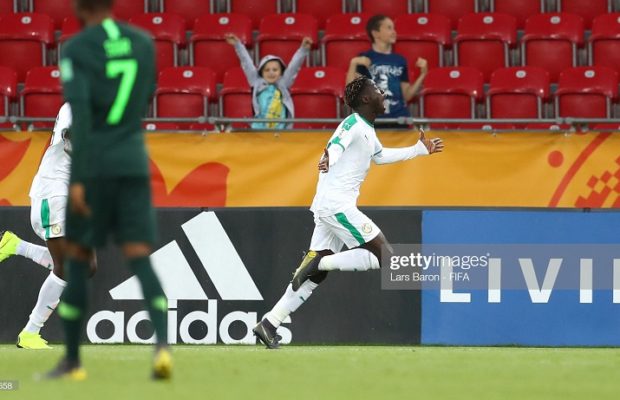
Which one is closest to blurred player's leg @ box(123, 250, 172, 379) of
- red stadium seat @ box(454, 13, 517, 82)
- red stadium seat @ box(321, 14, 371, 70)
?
red stadium seat @ box(321, 14, 371, 70)

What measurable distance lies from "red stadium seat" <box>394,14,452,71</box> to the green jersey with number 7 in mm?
9455

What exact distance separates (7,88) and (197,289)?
476 cm

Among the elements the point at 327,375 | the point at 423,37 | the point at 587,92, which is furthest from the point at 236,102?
the point at 327,375

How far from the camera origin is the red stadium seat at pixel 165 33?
16047 millimetres

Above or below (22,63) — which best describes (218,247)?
below

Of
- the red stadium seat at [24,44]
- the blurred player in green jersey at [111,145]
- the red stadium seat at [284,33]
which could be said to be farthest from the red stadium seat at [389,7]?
the blurred player in green jersey at [111,145]

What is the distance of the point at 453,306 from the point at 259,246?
182 centimetres

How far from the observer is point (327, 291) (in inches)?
458

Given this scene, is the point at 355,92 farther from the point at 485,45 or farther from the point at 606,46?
the point at 606,46

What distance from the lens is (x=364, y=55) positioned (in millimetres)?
13570

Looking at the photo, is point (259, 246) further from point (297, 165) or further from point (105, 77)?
point (105, 77)

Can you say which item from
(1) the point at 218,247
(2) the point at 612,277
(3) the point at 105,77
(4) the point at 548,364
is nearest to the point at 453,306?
(2) the point at 612,277

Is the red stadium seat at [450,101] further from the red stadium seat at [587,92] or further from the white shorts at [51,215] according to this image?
the white shorts at [51,215]

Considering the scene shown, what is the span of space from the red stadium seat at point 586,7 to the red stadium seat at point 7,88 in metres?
6.95
